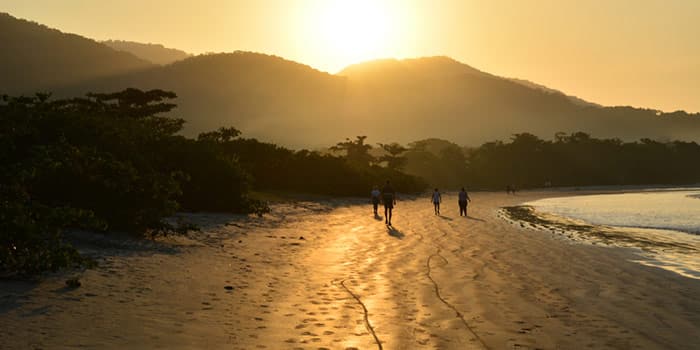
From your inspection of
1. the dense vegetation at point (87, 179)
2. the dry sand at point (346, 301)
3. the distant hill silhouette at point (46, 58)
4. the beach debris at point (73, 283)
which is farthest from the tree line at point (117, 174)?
the distant hill silhouette at point (46, 58)

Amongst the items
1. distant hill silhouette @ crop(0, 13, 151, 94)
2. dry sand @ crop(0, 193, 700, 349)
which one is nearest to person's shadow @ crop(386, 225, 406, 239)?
dry sand @ crop(0, 193, 700, 349)

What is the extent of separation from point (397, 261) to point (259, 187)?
1101 inches

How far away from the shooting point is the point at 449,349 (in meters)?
6.05

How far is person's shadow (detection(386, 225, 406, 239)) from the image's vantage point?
18.7 m

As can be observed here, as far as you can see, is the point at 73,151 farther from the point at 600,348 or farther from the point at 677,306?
the point at 677,306

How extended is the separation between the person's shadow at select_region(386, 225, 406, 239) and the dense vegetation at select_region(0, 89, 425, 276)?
571cm

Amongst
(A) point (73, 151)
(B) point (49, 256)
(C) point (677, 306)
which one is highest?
(A) point (73, 151)

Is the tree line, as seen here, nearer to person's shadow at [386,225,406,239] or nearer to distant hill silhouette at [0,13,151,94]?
person's shadow at [386,225,406,239]

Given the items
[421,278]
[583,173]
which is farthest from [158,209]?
[583,173]

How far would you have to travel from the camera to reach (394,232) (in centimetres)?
2011

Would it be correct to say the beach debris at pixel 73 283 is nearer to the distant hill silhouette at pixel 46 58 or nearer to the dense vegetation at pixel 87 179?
the dense vegetation at pixel 87 179

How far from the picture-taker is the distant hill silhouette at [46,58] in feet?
521

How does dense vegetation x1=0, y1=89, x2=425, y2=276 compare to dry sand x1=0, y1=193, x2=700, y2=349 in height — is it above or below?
above

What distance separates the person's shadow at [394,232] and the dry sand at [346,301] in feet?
12.7
